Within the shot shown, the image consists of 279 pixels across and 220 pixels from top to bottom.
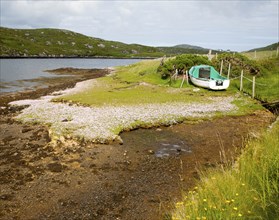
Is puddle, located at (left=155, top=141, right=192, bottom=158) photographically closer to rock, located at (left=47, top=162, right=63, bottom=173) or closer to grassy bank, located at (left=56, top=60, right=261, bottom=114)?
rock, located at (left=47, top=162, right=63, bottom=173)

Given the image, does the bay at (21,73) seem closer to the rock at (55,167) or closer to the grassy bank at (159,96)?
the grassy bank at (159,96)

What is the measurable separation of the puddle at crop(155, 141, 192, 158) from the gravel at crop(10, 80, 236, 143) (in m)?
3.42

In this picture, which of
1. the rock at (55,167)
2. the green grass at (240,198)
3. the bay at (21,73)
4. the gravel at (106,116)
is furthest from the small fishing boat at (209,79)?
the bay at (21,73)

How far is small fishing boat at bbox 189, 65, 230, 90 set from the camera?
38062mm

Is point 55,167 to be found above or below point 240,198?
below

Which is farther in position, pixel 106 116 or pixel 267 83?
pixel 267 83

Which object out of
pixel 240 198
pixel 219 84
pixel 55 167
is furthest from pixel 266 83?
pixel 240 198

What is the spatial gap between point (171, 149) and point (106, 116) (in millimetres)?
8636

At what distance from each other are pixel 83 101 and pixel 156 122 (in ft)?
39.9

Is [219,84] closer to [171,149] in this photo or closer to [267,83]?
[267,83]

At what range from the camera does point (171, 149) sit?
65.1ft

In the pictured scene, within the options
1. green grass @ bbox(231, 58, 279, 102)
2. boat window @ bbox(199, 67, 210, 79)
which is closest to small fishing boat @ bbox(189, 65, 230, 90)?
boat window @ bbox(199, 67, 210, 79)

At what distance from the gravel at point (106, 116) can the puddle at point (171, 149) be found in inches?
135

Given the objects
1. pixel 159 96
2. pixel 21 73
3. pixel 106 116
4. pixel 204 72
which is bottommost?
pixel 21 73
